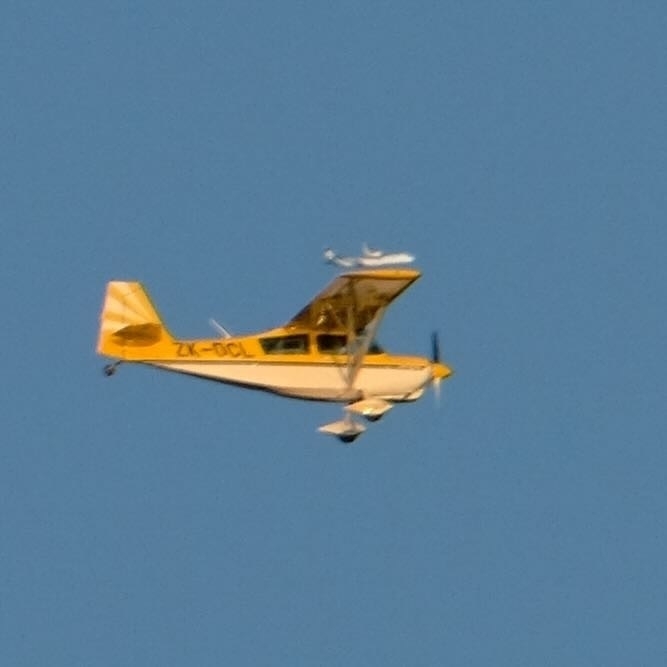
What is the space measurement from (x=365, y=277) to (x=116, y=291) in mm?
4178

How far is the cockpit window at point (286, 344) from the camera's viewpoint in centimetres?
6375

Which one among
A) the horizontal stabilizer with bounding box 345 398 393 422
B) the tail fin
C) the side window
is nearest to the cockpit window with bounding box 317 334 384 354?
the side window

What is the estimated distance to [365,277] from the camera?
207 ft

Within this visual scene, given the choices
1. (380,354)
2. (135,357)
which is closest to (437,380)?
(380,354)

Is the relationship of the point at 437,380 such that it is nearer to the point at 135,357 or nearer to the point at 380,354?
the point at 380,354

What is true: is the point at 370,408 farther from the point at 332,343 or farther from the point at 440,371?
the point at 440,371

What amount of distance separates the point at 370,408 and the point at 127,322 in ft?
14.5

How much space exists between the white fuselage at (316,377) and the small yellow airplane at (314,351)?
2 centimetres

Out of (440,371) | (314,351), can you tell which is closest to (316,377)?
(314,351)

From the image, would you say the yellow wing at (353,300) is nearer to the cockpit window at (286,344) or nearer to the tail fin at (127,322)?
the cockpit window at (286,344)

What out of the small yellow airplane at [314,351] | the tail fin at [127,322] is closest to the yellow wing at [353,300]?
the small yellow airplane at [314,351]

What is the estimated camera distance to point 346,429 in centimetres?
6328

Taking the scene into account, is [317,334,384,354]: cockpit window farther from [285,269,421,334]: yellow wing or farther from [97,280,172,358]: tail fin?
[97,280,172,358]: tail fin

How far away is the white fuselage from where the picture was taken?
6312 centimetres
